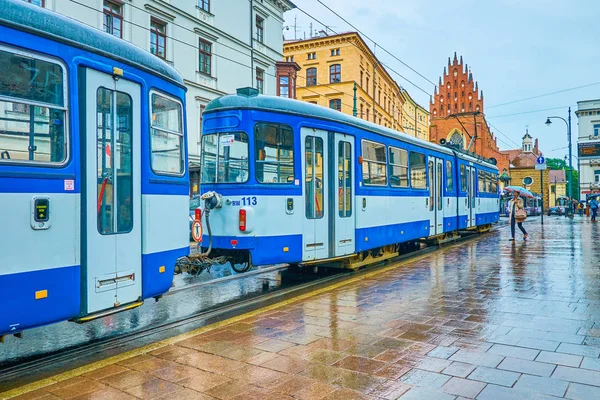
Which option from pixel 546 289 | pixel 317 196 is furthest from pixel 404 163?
pixel 546 289

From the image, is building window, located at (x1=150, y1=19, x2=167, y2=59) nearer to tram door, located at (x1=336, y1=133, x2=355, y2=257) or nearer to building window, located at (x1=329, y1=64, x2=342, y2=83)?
tram door, located at (x1=336, y1=133, x2=355, y2=257)

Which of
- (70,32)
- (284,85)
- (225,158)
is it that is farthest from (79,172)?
(284,85)

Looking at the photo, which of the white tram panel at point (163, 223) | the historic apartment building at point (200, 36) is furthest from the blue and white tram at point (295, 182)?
the historic apartment building at point (200, 36)

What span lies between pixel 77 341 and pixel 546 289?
730cm

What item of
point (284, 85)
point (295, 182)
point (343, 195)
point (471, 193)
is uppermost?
point (284, 85)

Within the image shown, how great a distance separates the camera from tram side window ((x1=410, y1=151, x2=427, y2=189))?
44.3 ft

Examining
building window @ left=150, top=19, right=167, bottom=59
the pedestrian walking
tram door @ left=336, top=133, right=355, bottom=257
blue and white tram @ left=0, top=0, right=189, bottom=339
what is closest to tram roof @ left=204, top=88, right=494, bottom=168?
tram door @ left=336, top=133, right=355, bottom=257

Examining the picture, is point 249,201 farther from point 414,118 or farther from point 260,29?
point 414,118

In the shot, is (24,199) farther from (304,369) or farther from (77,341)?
(304,369)

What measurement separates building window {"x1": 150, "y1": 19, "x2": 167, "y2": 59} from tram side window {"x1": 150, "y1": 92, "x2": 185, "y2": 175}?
18126 mm

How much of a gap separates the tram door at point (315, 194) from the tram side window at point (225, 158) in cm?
121

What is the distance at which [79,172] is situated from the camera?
475cm

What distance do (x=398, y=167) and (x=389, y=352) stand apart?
803 centimetres

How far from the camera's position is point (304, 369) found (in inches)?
183
